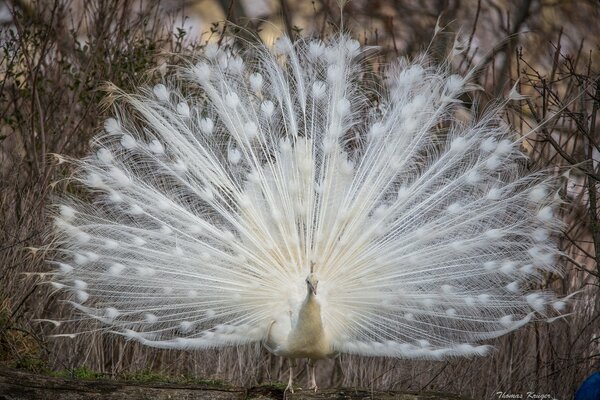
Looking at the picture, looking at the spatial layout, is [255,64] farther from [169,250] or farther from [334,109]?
[169,250]

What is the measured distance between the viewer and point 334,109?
265 inches

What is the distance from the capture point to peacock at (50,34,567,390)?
659cm

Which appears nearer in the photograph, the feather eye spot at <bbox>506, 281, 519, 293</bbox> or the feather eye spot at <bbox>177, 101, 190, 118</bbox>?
the feather eye spot at <bbox>506, 281, 519, 293</bbox>

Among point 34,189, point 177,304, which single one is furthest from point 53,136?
point 177,304

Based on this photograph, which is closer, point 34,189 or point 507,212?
point 507,212

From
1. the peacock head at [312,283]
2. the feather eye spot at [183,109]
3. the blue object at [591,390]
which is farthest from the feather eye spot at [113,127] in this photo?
the blue object at [591,390]

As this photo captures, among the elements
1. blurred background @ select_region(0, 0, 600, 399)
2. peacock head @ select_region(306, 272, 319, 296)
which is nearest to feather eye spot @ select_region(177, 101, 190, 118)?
blurred background @ select_region(0, 0, 600, 399)

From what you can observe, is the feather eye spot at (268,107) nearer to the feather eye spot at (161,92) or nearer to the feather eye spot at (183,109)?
the feather eye spot at (183,109)

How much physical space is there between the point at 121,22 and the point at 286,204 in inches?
104

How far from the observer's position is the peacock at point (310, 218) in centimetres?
659

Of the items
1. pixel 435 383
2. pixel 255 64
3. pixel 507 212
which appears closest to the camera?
pixel 507 212

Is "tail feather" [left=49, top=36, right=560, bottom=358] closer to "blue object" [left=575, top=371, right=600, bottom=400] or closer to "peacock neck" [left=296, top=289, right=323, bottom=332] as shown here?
"peacock neck" [left=296, top=289, right=323, bottom=332]

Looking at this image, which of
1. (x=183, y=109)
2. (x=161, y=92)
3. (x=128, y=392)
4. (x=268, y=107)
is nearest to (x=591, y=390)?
(x=128, y=392)

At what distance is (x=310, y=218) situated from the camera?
6.64m
